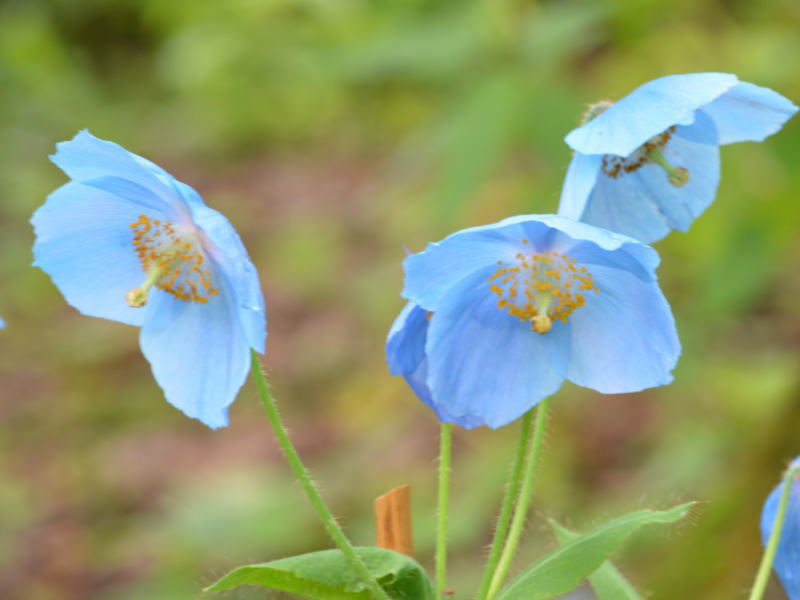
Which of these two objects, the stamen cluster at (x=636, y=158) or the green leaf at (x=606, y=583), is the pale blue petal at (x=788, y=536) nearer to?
the green leaf at (x=606, y=583)

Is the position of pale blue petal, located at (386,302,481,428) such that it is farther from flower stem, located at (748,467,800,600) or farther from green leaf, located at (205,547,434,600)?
flower stem, located at (748,467,800,600)

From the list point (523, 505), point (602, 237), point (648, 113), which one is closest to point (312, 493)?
point (523, 505)

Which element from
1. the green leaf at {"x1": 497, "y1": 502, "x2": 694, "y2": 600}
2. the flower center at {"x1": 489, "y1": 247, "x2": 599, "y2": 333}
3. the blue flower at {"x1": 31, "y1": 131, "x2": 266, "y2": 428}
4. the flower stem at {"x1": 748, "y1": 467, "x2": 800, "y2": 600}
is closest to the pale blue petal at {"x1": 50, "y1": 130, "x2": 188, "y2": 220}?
the blue flower at {"x1": 31, "y1": 131, "x2": 266, "y2": 428}

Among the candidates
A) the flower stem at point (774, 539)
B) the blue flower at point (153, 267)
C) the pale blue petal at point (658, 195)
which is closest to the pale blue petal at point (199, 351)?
the blue flower at point (153, 267)

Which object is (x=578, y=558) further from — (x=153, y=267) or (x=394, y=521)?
(x=153, y=267)

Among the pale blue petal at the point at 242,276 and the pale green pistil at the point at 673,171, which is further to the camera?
the pale green pistil at the point at 673,171

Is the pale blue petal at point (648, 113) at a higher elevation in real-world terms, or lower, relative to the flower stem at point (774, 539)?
higher
